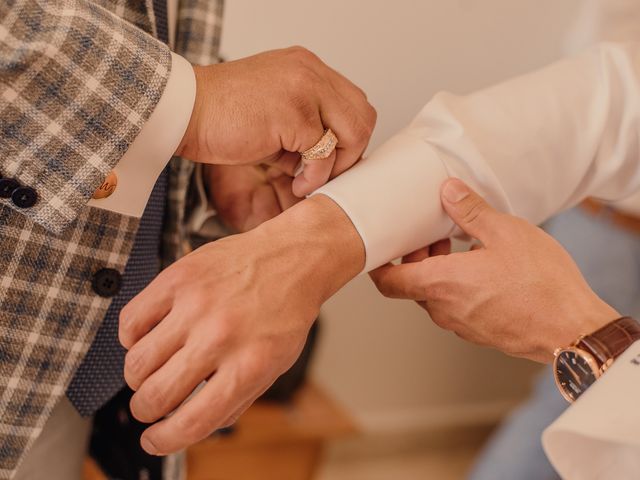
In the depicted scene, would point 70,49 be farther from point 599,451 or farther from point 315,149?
point 599,451

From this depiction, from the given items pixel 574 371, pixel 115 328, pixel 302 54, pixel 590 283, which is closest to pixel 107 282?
pixel 115 328

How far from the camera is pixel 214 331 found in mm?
558

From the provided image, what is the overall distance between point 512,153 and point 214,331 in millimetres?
453

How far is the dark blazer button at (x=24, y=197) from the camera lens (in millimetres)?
574

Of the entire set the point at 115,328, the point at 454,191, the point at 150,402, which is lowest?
the point at 115,328

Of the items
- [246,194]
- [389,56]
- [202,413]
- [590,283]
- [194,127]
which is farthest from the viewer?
[590,283]

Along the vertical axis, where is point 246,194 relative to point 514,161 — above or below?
below

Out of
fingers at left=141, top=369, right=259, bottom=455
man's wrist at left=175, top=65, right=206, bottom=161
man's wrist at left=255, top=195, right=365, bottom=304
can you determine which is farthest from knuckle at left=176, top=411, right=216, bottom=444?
man's wrist at left=175, top=65, right=206, bottom=161

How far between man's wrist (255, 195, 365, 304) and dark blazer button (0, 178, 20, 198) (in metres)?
0.21

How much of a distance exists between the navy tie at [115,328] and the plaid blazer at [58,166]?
5 cm

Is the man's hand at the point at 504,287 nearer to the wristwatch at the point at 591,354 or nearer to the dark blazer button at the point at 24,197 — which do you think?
the wristwatch at the point at 591,354

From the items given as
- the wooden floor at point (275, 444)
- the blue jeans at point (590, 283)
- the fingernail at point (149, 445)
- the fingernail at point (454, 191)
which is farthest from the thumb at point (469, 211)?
the wooden floor at point (275, 444)

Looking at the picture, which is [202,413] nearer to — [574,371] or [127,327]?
[127,327]

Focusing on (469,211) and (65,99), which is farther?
(469,211)
